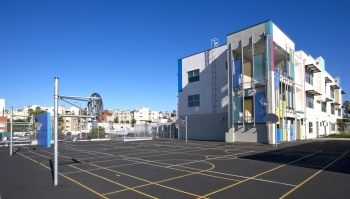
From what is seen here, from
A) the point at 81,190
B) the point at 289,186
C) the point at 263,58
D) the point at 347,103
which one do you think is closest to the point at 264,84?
the point at 263,58

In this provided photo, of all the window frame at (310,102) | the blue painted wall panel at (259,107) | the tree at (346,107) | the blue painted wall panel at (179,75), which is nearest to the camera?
the blue painted wall panel at (259,107)

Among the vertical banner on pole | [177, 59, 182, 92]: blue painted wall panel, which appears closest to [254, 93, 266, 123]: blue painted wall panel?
[177, 59, 182, 92]: blue painted wall panel

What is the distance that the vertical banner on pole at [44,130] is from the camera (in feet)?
92.4

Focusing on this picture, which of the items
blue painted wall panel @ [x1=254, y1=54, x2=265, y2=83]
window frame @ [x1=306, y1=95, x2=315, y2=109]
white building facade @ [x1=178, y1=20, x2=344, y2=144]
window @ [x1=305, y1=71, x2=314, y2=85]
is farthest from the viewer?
window @ [x1=305, y1=71, x2=314, y2=85]

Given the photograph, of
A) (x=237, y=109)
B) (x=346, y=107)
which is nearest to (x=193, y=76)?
(x=237, y=109)

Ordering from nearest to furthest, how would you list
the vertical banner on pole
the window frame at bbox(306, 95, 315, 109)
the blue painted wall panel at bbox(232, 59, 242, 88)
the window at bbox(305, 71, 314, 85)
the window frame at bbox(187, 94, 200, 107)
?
1. the vertical banner on pole
2. the blue painted wall panel at bbox(232, 59, 242, 88)
3. the window frame at bbox(187, 94, 200, 107)
4. the window frame at bbox(306, 95, 315, 109)
5. the window at bbox(305, 71, 314, 85)

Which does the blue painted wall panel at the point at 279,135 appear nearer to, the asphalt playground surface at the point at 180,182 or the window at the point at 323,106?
the asphalt playground surface at the point at 180,182

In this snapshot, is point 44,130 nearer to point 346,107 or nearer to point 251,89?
point 251,89

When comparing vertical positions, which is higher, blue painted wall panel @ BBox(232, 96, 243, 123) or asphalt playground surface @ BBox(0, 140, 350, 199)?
blue painted wall panel @ BBox(232, 96, 243, 123)

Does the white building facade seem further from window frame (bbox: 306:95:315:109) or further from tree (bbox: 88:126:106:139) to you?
tree (bbox: 88:126:106:139)

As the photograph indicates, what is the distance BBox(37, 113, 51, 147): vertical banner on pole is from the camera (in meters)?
28.2

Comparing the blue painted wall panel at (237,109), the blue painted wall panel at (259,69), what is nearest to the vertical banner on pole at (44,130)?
the blue painted wall panel at (237,109)

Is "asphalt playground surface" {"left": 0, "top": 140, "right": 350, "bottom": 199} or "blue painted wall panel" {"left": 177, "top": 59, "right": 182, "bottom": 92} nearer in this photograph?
"asphalt playground surface" {"left": 0, "top": 140, "right": 350, "bottom": 199}

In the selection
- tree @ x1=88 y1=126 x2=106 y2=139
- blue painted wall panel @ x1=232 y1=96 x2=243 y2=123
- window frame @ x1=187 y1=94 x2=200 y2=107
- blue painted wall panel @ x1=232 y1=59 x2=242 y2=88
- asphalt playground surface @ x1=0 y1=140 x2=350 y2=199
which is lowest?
tree @ x1=88 y1=126 x2=106 y2=139
